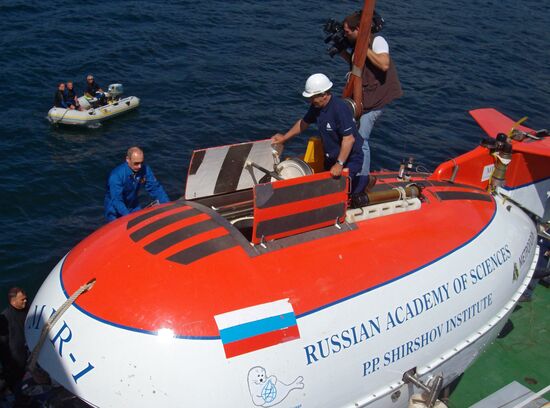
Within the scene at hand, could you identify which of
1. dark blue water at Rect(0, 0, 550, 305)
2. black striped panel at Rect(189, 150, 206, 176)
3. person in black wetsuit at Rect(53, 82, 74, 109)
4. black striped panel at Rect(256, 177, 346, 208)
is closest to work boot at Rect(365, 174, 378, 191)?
black striped panel at Rect(256, 177, 346, 208)

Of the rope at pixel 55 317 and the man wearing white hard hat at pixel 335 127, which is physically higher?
the man wearing white hard hat at pixel 335 127

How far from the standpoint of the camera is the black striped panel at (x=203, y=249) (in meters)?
5.04

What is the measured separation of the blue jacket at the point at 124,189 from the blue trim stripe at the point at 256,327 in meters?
3.15

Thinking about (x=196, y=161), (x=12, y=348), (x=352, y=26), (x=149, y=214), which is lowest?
(x=12, y=348)

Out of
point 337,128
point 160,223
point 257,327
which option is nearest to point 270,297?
point 257,327

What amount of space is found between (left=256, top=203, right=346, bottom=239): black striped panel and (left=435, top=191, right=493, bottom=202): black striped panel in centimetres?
177

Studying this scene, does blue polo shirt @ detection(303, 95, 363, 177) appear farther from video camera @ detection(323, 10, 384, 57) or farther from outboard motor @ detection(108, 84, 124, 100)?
outboard motor @ detection(108, 84, 124, 100)

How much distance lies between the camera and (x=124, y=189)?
7.64 metres

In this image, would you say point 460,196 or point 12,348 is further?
point 460,196

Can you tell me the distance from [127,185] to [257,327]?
3.52 meters

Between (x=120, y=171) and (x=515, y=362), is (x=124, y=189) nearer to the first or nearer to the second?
(x=120, y=171)

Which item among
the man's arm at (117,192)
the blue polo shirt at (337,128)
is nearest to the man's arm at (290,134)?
the blue polo shirt at (337,128)

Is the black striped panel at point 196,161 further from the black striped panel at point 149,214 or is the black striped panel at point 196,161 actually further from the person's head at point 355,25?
the person's head at point 355,25

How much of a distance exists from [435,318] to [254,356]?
2.03 m
